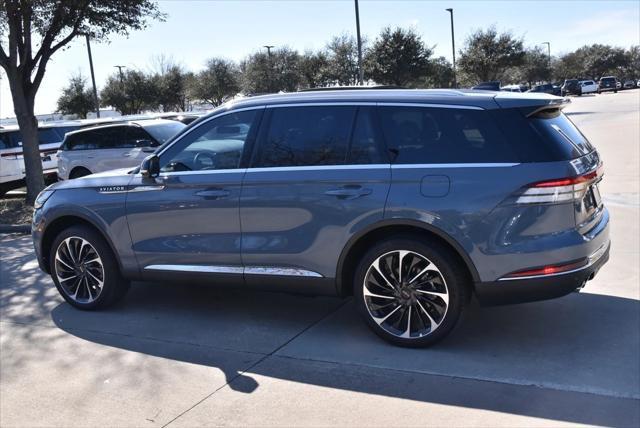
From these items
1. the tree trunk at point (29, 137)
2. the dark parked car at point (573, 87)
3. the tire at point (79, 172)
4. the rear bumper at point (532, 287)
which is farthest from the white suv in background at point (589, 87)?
the rear bumper at point (532, 287)

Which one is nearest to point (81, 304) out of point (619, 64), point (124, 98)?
point (124, 98)

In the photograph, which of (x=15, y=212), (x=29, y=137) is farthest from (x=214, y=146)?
(x=29, y=137)

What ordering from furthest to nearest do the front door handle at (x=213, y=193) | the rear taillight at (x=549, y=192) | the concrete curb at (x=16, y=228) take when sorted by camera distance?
1. the concrete curb at (x=16, y=228)
2. the front door handle at (x=213, y=193)
3. the rear taillight at (x=549, y=192)

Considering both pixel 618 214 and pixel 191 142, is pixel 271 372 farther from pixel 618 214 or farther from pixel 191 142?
pixel 618 214

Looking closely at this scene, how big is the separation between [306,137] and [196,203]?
108 cm

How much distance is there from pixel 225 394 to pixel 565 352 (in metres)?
2.40

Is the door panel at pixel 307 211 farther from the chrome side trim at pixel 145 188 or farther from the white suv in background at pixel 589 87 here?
the white suv in background at pixel 589 87

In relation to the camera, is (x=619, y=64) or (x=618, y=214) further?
(x=619, y=64)

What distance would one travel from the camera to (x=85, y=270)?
233 inches

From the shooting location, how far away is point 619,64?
84938 millimetres

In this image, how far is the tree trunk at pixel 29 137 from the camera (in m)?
12.5

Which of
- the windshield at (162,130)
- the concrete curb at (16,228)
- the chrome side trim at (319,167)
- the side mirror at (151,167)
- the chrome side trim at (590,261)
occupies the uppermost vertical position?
the windshield at (162,130)

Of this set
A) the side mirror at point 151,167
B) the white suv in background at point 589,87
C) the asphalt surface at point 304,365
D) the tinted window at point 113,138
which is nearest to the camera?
the asphalt surface at point 304,365

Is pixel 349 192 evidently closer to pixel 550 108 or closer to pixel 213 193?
pixel 213 193
